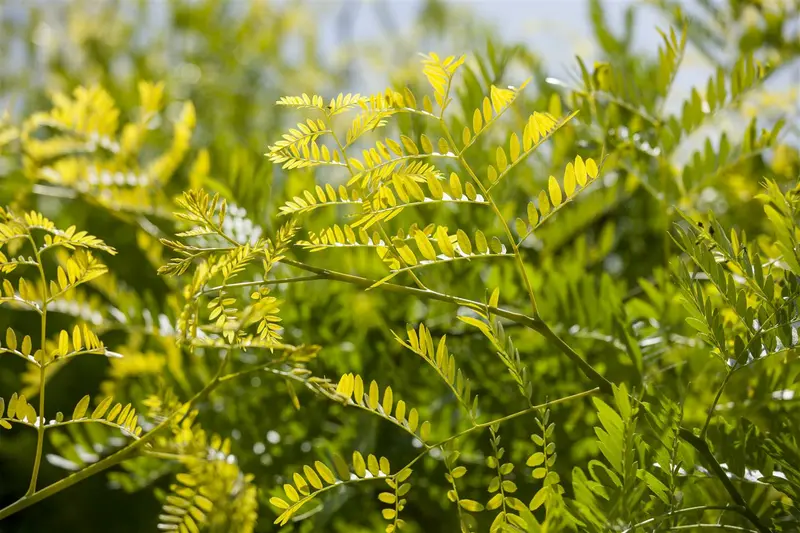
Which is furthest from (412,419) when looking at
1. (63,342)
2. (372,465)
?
(63,342)

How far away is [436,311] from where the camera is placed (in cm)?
49

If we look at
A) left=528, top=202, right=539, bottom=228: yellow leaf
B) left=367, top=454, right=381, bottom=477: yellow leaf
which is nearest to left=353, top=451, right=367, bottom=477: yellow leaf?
left=367, top=454, right=381, bottom=477: yellow leaf

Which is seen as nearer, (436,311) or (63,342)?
(63,342)

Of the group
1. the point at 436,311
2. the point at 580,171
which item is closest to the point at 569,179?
the point at 580,171

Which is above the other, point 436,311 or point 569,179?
point 569,179

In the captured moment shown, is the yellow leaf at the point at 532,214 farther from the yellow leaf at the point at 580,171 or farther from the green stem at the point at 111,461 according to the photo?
the green stem at the point at 111,461

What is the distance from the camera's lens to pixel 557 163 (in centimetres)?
55

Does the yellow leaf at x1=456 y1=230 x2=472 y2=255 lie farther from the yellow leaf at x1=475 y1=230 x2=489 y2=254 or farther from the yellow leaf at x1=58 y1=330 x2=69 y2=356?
the yellow leaf at x1=58 y1=330 x2=69 y2=356

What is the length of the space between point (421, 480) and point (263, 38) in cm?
84

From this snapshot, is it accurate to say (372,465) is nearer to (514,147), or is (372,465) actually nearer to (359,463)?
(359,463)

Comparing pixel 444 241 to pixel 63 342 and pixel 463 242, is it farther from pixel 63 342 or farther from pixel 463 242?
pixel 63 342

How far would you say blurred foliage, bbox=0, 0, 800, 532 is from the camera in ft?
A: 0.87

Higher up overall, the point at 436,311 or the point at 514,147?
the point at 514,147

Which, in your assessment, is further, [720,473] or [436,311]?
[436,311]
